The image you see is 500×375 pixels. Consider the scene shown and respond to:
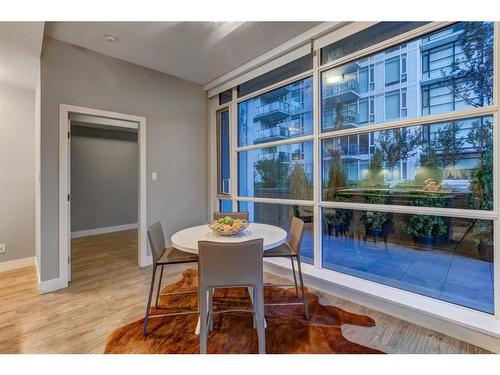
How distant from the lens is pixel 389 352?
171 cm

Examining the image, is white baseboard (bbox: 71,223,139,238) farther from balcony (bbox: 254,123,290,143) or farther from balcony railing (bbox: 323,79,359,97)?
balcony railing (bbox: 323,79,359,97)

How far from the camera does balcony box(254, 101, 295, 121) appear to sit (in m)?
3.27

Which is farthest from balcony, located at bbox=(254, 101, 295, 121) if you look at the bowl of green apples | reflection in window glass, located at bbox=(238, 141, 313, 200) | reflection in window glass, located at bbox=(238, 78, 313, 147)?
the bowl of green apples

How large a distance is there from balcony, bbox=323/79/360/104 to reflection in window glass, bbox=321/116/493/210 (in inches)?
16.8

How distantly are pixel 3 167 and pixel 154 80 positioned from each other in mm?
2451

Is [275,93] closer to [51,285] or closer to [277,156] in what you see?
[277,156]

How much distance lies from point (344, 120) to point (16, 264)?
4832 millimetres

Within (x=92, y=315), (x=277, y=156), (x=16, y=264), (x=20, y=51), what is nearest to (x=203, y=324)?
(x=92, y=315)

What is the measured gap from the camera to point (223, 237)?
78.9 inches

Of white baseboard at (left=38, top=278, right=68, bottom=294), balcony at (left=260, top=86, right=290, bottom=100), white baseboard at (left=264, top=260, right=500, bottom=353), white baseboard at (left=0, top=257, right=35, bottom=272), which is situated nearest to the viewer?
white baseboard at (left=264, top=260, right=500, bottom=353)

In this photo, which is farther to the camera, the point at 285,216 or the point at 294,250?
the point at 285,216

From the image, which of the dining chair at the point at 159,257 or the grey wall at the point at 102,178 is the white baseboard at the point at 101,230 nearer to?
the grey wall at the point at 102,178
